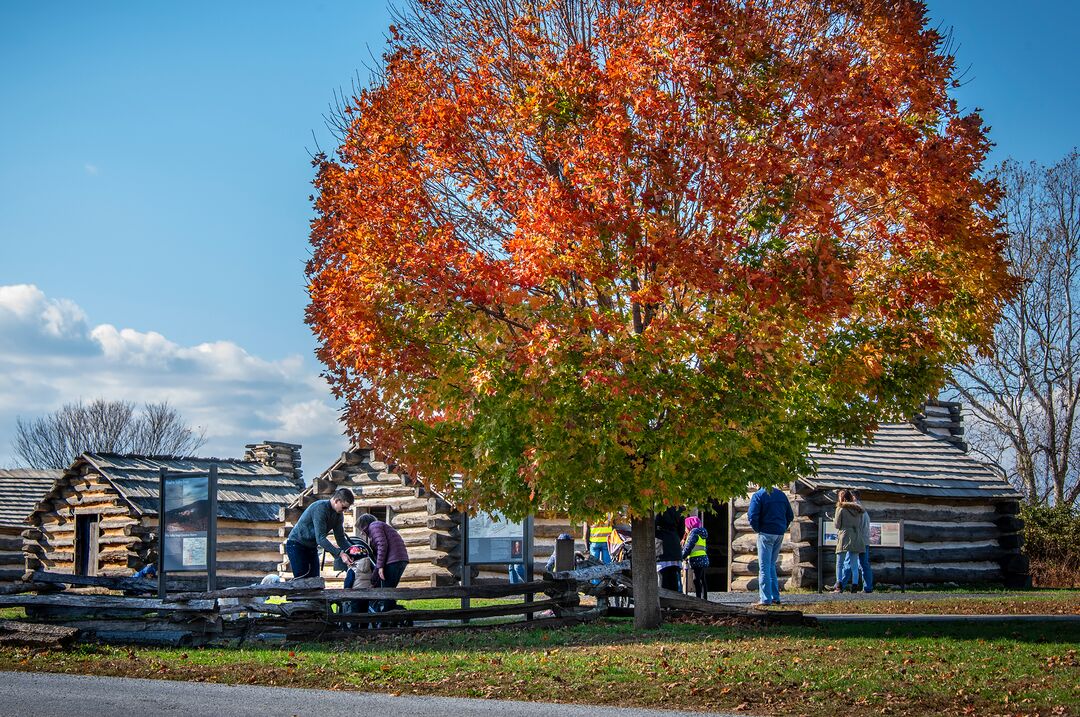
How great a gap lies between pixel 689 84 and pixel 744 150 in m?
0.98

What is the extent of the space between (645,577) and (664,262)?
4333mm

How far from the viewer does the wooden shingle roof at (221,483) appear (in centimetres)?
2970

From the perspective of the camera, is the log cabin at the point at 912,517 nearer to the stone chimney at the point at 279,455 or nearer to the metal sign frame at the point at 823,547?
the metal sign frame at the point at 823,547

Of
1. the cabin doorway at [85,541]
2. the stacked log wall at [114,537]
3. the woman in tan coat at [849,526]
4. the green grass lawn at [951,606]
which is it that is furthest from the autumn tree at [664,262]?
the cabin doorway at [85,541]

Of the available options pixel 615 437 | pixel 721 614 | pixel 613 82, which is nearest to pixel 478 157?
pixel 613 82

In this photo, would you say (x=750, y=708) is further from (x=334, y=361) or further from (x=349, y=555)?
(x=349, y=555)

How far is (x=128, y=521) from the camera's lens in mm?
29344

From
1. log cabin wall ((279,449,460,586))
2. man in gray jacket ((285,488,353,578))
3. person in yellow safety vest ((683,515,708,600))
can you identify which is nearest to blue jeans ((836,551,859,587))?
person in yellow safety vest ((683,515,708,600))

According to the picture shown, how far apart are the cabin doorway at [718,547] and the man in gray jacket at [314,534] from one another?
11.9m

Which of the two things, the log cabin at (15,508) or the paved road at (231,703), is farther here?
the log cabin at (15,508)

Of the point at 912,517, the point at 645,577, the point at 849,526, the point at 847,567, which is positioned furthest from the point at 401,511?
the point at 645,577

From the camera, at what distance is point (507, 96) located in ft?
48.7

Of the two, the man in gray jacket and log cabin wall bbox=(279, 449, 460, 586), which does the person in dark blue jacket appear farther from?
log cabin wall bbox=(279, 449, 460, 586)

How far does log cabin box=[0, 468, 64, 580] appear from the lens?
34.2 meters
